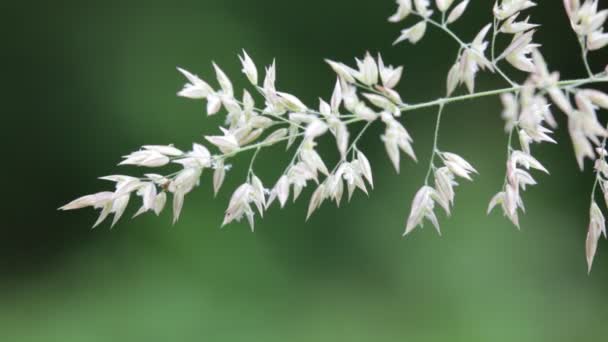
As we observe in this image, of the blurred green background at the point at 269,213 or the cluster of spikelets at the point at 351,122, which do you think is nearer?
the cluster of spikelets at the point at 351,122

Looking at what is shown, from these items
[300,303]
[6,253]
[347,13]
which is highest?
[347,13]

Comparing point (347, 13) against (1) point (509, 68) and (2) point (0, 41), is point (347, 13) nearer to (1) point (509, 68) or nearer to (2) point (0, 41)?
(1) point (509, 68)

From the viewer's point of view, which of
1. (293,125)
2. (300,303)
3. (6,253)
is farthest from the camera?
(6,253)

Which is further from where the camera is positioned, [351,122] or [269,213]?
[269,213]

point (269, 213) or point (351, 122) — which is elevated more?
point (351, 122)

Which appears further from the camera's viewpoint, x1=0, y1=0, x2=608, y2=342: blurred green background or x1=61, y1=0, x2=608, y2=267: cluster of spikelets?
x1=0, y1=0, x2=608, y2=342: blurred green background

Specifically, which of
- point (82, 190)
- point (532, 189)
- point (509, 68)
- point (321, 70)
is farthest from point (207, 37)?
point (532, 189)

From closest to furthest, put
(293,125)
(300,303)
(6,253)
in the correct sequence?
(293,125) → (300,303) → (6,253)

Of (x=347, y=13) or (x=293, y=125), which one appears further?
(x=347, y=13)
